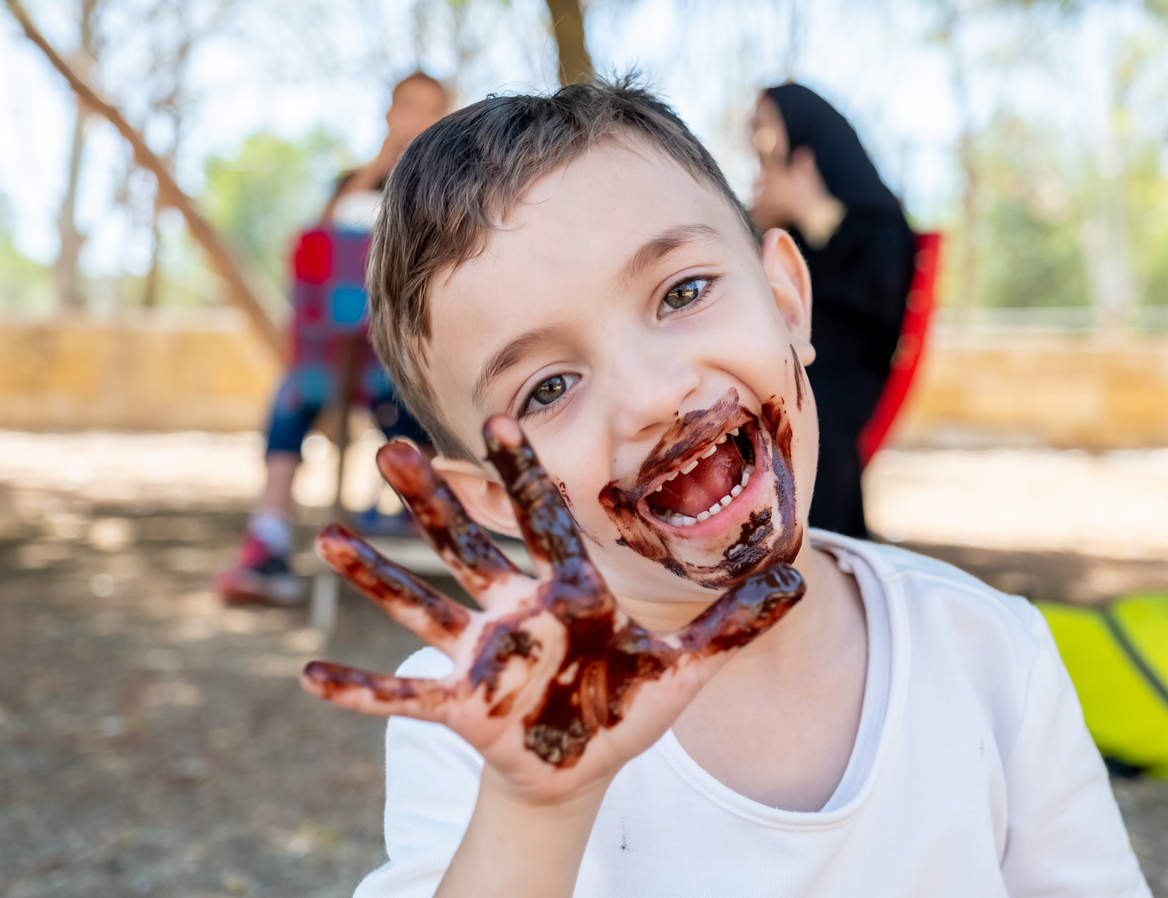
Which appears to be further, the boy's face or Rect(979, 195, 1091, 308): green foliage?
Rect(979, 195, 1091, 308): green foliage

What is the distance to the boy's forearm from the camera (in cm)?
79

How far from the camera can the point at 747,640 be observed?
2.53 ft

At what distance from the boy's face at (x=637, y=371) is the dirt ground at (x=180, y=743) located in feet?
4.29

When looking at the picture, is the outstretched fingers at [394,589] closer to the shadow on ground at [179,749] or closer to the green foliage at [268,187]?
the shadow on ground at [179,749]

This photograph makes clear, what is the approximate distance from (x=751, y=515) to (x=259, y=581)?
10.4ft

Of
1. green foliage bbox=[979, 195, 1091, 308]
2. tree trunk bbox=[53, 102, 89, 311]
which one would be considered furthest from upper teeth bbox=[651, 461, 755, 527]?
green foliage bbox=[979, 195, 1091, 308]

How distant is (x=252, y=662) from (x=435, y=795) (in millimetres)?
2345

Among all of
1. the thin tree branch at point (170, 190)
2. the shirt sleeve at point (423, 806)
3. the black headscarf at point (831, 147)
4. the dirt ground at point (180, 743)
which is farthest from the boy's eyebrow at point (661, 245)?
the thin tree branch at point (170, 190)

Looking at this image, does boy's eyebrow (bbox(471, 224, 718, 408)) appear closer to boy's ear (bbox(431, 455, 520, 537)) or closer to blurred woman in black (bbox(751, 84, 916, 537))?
boy's ear (bbox(431, 455, 520, 537))

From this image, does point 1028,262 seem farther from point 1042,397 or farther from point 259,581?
point 259,581

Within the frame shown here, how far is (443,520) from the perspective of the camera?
0.75 metres

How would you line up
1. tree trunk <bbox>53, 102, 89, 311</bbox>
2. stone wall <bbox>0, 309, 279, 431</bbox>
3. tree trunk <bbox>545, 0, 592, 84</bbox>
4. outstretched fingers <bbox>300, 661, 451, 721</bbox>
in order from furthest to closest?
tree trunk <bbox>53, 102, 89, 311</bbox>
stone wall <bbox>0, 309, 279, 431</bbox>
tree trunk <bbox>545, 0, 592, 84</bbox>
outstretched fingers <bbox>300, 661, 451, 721</bbox>

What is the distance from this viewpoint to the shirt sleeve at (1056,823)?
1133mm

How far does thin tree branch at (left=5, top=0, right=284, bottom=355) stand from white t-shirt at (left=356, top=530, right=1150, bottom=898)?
12.0 feet
